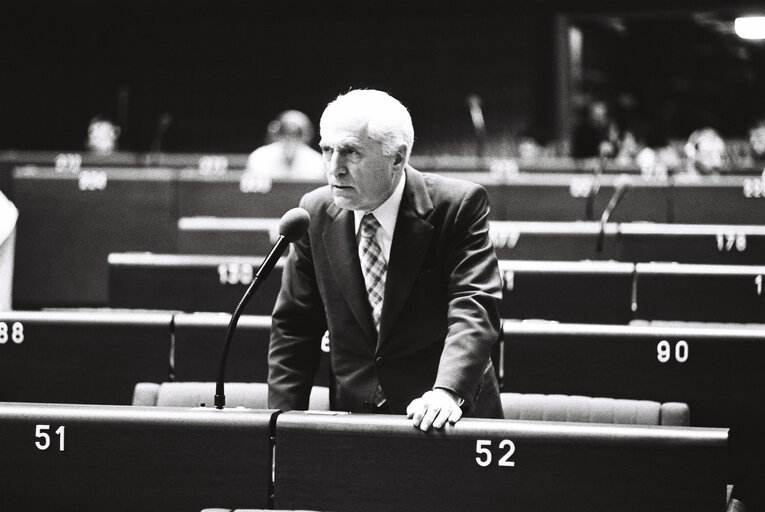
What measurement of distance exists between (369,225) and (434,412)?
2.07ft

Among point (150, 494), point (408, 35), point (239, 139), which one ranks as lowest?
point (150, 494)

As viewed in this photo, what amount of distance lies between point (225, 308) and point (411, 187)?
207 cm

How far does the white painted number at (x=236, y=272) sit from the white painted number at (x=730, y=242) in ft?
7.14

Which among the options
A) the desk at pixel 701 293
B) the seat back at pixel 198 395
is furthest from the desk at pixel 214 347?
the desk at pixel 701 293

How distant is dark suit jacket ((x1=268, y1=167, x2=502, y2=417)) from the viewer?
7.93 feet

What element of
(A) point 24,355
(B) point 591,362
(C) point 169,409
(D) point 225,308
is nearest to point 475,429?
(C) point 169,409

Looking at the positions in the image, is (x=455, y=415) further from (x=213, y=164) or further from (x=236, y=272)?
(x=213, y=164)

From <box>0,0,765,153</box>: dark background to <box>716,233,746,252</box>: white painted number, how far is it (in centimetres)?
725

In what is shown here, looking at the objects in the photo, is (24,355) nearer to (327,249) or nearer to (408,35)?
(327,249)

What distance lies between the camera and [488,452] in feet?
6.36

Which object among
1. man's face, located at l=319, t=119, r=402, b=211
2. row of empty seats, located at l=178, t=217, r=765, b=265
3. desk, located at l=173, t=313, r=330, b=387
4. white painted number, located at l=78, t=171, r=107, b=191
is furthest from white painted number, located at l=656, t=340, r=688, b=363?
white painted number, located at l=78, t=171, r=107, b=191

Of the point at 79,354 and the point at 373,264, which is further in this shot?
the point at 79,354

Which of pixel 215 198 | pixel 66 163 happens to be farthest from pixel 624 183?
pixel 66 163

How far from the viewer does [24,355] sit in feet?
10.9
